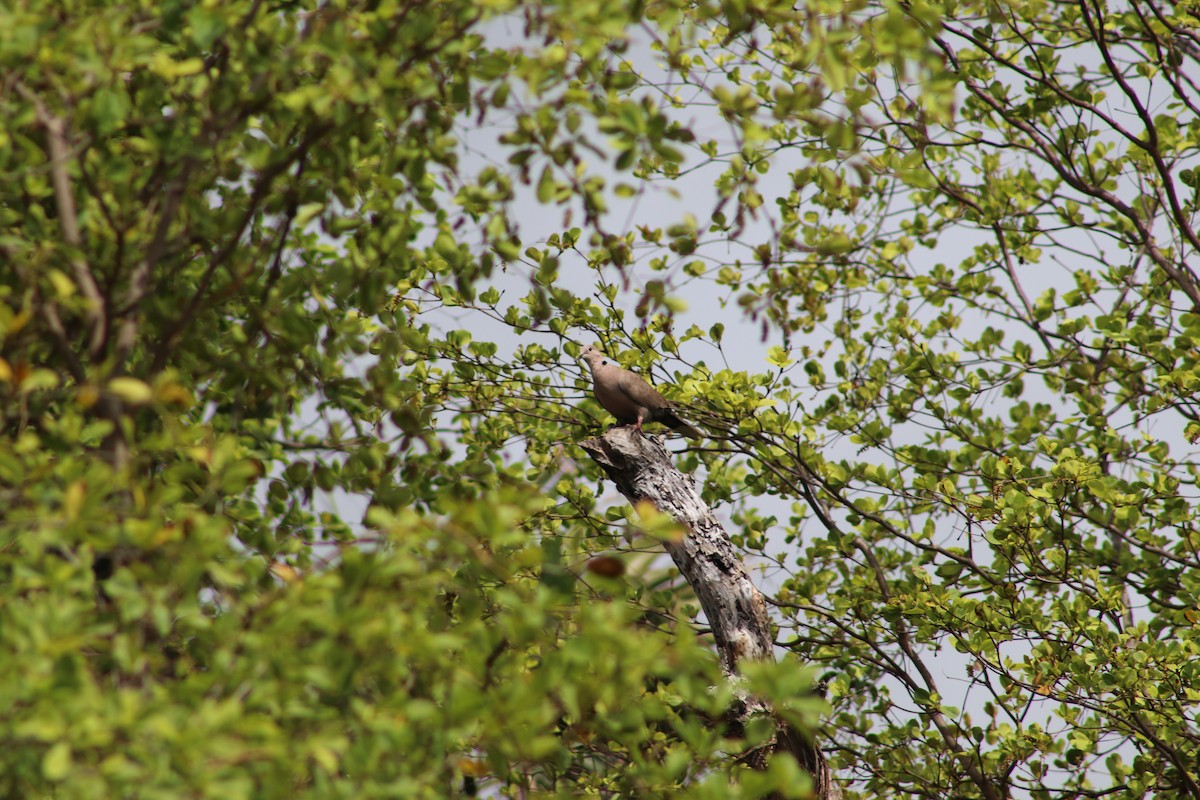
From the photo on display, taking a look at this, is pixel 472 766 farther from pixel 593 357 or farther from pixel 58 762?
pixel 593 357

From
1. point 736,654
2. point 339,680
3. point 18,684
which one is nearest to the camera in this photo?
point 18,684

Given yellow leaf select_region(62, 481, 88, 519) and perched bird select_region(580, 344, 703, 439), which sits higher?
perched bird select_region(580, 344, 703, 439)

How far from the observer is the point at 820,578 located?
7344 millimetres

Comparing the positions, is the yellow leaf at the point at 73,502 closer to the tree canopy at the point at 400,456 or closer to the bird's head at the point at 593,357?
the tree canopy at the point at 400,456

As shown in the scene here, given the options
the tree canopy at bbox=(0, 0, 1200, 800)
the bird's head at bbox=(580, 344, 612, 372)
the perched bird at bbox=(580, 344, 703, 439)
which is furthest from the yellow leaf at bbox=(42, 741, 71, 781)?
the bird's head at bbox=(580, 344, 612, 372)

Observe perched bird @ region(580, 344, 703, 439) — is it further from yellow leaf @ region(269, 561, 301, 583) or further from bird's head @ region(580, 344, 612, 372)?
yellow leaf @ region(269, 561, 301, 583)

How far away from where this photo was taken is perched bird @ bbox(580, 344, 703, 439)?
21.4 feet

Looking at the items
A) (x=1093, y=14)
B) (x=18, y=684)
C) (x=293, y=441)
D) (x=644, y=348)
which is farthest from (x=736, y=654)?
(x=1093, y=14)

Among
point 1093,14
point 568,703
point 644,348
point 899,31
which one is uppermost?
point 1093,14

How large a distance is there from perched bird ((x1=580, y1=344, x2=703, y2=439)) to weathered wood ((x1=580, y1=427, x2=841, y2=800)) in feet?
1.88

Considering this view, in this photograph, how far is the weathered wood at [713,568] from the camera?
5.37 meters

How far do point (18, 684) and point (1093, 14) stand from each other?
7432mm

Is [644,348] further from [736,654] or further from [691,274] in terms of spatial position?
[736,654]

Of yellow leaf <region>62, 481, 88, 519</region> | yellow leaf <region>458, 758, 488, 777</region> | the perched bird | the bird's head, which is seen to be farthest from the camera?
the bird's head
